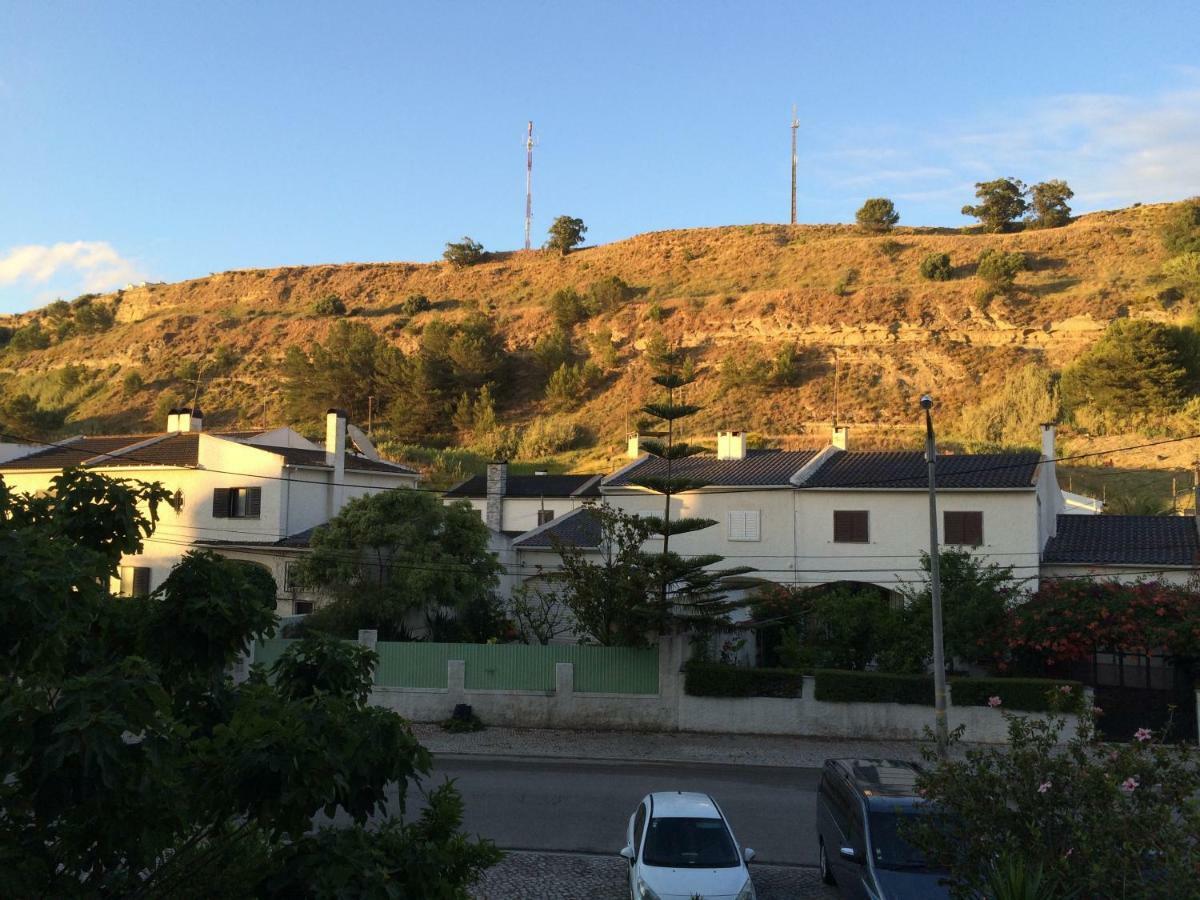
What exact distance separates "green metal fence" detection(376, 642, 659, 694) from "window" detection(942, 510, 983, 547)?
465 inches

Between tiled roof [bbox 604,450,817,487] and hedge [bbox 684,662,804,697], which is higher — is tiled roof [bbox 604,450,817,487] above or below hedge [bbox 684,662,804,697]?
above

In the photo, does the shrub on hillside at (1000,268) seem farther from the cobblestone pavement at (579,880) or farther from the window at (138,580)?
the cobblestone pavement at (579,880)

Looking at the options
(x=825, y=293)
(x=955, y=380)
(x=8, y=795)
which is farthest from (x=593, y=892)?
(x=825, y=293)

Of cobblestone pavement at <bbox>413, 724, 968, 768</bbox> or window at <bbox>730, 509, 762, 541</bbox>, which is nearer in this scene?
cobblestone pavement at <bbox>413, 724, 968, 768</bbox>

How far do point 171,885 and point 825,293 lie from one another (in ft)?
258

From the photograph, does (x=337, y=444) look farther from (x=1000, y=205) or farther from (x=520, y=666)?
(x=1000, y=205)

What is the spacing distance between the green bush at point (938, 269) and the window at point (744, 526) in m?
53.2

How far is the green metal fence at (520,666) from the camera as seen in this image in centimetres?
2461

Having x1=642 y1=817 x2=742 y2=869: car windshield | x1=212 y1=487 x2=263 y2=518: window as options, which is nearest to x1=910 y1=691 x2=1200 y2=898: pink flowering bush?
x1=642 y1=817 x2=742 y2=869: car windshield

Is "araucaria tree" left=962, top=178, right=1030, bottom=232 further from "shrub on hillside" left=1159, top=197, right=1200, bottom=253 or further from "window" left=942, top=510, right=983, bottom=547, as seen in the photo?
"window" left=942, top=510, right=983, bottom=547

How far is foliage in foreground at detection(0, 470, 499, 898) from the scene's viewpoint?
15.3 ft

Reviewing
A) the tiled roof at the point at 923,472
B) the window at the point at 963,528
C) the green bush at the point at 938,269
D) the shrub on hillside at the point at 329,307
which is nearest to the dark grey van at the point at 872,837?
the window at the point at 963,528

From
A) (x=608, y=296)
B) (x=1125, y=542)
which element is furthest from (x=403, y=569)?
(x=608, y=296)

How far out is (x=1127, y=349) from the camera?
56844 mm
